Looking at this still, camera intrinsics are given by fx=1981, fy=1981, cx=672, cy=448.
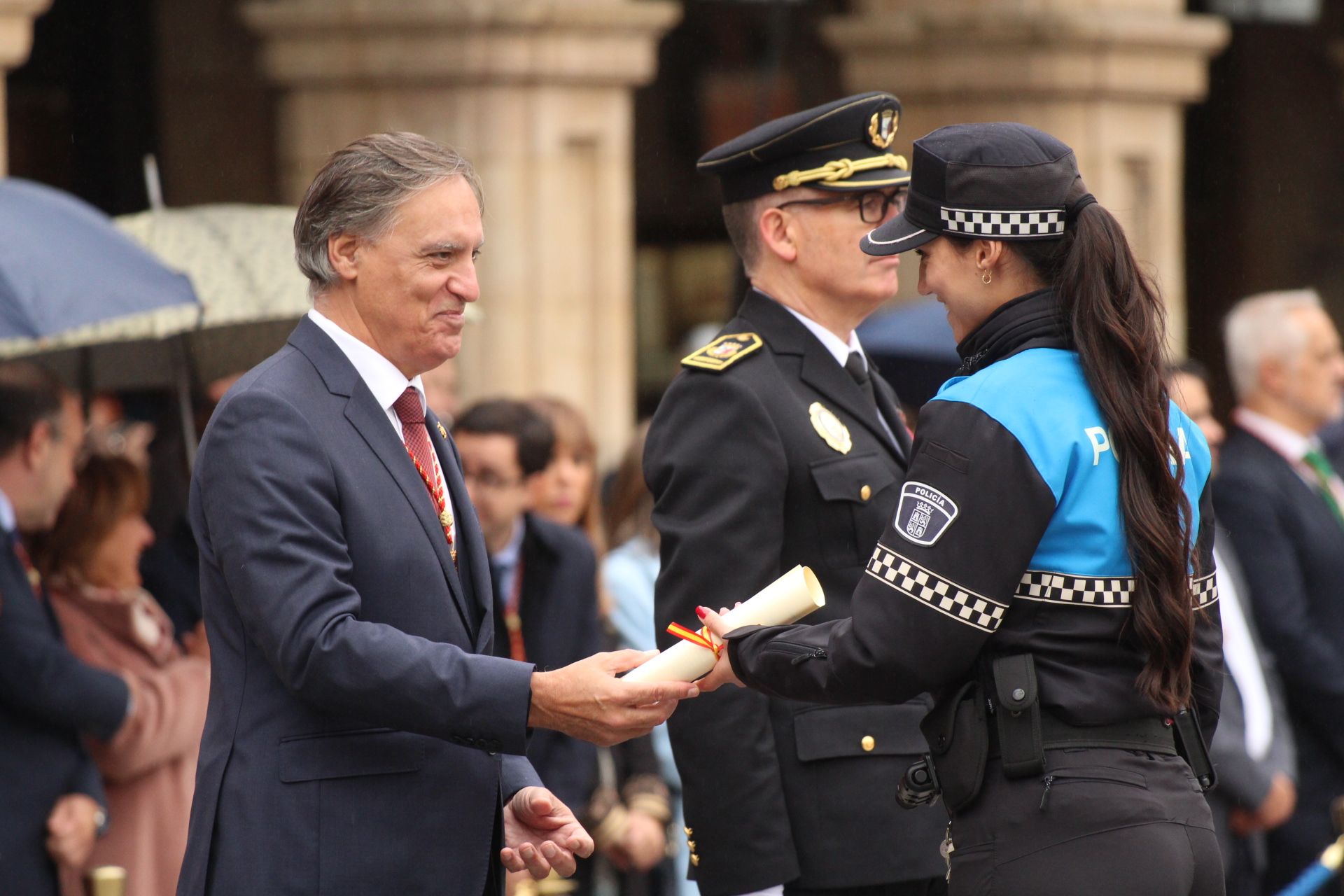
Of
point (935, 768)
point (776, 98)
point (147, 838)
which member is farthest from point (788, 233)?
point (776, 98)

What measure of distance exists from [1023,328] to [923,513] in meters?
0.34

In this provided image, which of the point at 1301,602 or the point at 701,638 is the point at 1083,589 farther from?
the point at 1301,602

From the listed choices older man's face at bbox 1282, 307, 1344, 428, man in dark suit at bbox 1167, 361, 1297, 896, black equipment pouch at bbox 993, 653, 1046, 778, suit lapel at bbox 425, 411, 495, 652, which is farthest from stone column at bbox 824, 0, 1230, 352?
black equipment pouch at bbox 993, 653, 1046, 778

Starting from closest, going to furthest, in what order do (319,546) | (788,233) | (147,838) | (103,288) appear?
(319,546) < (788,233) < (103,288) < (147,838)

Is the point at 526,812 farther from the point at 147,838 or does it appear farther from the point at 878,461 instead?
the point at 147,838

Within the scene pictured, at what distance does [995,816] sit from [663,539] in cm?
99

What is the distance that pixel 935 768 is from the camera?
310 cm

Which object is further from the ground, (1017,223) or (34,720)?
(1017,223)

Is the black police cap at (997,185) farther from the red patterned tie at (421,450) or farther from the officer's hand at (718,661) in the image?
the red patterned tie at (421,450)

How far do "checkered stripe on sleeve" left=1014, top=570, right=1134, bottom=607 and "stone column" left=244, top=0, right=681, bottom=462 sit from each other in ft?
18.7

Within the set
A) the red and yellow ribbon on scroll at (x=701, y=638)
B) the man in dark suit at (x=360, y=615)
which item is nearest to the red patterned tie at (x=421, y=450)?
the man in dark suit at (x=360, y=615)

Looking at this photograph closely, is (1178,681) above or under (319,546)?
under

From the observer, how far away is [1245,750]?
6098 mm

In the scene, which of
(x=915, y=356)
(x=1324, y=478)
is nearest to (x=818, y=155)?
(x=915, y=356)
